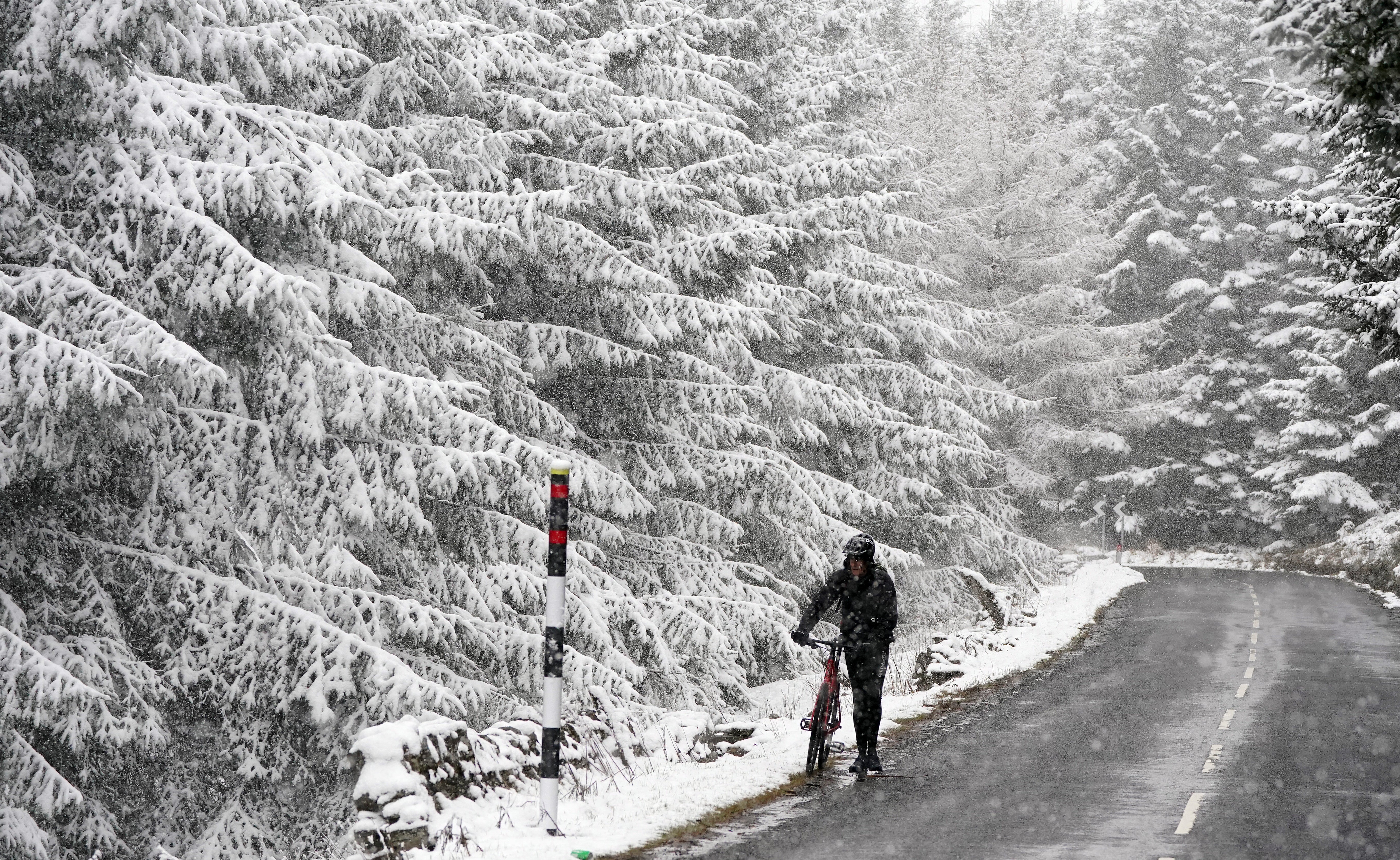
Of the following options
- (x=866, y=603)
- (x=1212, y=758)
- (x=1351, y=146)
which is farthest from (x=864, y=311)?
(x=866, y=603)

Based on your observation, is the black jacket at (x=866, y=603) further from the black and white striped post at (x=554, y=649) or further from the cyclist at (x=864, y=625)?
the black and white striped post at (x=554, y=649)

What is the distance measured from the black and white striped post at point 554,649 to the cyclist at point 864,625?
283cm

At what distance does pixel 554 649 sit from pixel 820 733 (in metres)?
3.40

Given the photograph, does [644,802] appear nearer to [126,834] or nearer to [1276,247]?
[126,834]

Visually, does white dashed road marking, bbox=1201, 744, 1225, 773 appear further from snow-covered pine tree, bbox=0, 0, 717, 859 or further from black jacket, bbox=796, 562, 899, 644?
snow-covered pine tree, bbox=0, 0, 717, 859

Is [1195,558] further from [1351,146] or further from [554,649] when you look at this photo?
[554,649]

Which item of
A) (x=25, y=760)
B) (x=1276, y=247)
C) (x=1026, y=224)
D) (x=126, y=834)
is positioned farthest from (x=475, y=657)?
(x=1276, y=247)

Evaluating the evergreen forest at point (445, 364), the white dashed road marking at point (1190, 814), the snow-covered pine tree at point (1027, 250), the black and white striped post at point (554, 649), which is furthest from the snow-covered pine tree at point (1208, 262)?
the black and white striped post at point (554, 649)

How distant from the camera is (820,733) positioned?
10070mm

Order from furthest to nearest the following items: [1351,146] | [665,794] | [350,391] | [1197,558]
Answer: [1197,558] → [1351,146] → [350,391] → [665,794]

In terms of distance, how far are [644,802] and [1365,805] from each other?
553cm

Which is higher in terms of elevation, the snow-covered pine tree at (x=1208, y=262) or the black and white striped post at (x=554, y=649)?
the snow-covered pine tree at (x=1208, y=262)

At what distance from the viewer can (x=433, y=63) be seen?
15.4 m

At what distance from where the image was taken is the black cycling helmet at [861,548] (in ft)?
32.4
